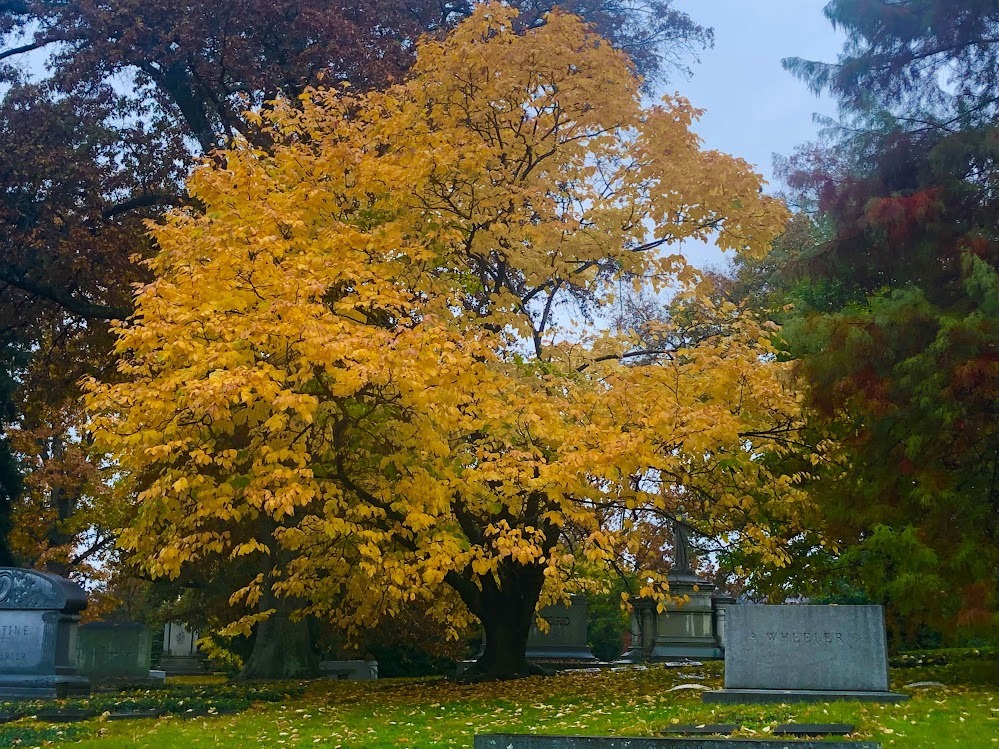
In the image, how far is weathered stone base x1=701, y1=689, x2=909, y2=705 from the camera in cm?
1190

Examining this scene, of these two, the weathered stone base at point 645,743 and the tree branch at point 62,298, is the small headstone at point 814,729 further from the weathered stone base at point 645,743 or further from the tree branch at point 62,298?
the tree branch at point 62,298

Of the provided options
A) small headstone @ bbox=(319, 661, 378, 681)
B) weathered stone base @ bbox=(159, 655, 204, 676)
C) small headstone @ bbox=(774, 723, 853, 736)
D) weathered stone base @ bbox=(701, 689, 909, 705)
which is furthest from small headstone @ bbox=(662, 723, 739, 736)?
weathered stone base @ bbox=(159, 655, 204, 676)

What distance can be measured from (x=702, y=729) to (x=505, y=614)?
315 inches

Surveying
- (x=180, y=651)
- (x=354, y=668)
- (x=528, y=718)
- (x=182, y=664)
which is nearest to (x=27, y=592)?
(x=528, y=718)

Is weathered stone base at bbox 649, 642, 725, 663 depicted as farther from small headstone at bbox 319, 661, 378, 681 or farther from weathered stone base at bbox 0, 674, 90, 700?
weathered stone base at bbox 0, 674, 90, 700

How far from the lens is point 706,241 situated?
16.8m

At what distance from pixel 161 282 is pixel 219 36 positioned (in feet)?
30.3

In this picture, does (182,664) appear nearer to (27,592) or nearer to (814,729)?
(27,592)

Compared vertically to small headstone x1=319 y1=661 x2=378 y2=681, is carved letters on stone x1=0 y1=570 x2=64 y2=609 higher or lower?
higher

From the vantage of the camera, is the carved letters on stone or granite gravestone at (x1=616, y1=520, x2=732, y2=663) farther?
granite gravestone at (x1=616, y1=520, x2=732, y2=663)

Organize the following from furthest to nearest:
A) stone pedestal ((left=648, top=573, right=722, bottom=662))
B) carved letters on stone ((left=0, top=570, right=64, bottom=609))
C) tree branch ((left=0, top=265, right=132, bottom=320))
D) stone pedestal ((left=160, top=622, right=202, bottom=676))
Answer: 1. stone pedestal ((left=160, top=622, right=202, bottom=676))
2. stone pedestal ((left=648, top=573, right=722, bottom=662))
3. tree branch ((left=0, top=265, right=132, bottom=320))
4. carved letters on stone ((left=0, top=570, right=64, bottom=609))

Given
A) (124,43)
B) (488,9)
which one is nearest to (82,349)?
(124,43)

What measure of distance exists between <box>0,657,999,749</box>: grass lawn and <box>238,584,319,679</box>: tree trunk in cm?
663

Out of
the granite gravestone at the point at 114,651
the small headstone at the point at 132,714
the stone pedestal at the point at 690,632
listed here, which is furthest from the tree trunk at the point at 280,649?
the stone pedestal at the point at 690,632
